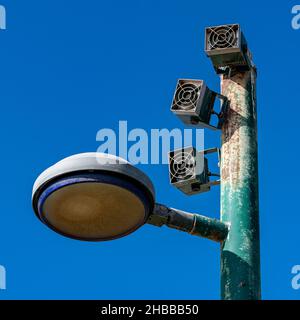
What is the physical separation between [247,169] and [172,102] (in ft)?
3.63

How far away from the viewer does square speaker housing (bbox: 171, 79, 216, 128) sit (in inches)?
431

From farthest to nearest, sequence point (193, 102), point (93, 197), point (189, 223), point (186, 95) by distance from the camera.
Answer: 1. point (186, 95)
2. point (193, 102)
3. point (189, 223)
4. point (93, 197)

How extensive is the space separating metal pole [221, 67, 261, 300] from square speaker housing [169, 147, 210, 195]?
350mm

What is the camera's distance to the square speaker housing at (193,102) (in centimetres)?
1095

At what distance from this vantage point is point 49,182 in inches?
368

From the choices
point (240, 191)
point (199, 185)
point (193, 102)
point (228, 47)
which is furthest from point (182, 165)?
point (228, 47)

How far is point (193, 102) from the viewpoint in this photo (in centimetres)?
1102

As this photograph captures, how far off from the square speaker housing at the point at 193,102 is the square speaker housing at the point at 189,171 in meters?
0.28

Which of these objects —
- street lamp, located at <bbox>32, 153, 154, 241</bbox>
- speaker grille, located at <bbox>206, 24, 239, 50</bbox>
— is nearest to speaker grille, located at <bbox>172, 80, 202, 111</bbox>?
speaker grille, located at <bbox>206, 24, 239, 50</bbox>

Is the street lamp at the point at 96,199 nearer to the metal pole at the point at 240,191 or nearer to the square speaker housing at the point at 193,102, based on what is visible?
the metal pole at the point at 240,191

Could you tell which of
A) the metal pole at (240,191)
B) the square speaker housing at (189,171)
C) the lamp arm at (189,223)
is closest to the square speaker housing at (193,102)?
the metal pole at (240,191)

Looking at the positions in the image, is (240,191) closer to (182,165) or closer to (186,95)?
(182,165)

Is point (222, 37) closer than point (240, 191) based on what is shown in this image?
No

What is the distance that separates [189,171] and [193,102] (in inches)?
22.7
